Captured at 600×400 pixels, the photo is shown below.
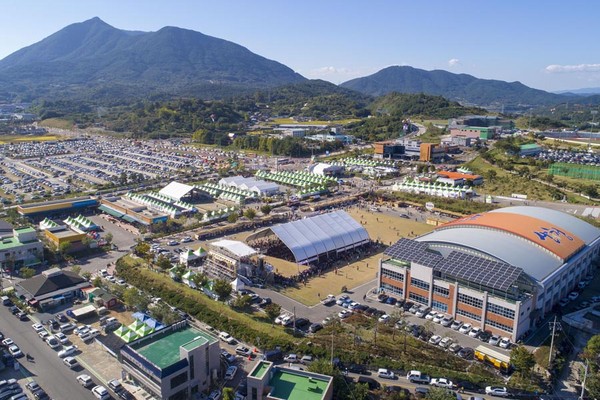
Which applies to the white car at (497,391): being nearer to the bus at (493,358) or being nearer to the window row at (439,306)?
the bus at (493,358)

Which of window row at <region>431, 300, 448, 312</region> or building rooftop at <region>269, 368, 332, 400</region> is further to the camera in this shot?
window row at <region>431, 300, 448, 312</region>

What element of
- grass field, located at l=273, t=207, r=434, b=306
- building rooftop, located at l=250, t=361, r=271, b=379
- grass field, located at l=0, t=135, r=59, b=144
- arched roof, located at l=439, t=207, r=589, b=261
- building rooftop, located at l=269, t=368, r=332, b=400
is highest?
grass field, located at l=0, t=135, r=59, b=144

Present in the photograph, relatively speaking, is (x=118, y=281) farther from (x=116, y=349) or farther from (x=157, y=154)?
(x=157, y=154)

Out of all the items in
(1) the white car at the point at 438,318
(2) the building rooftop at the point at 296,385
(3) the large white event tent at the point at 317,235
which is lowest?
(1) the white car at the point at 438,318

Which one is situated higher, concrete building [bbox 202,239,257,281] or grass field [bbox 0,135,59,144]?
grass field [bbox 0,135,59,144]

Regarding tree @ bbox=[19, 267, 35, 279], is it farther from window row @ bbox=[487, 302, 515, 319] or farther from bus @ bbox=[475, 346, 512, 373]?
window row @ bbox=[487, 302, 515, 319]

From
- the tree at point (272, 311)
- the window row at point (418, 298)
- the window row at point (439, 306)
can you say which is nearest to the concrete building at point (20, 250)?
the tree at point (272, 311)

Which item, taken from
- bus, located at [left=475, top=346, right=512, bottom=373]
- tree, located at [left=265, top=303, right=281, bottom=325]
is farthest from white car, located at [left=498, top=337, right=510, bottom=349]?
tree, located at [left=265, top=303, right=281, bottom=325]

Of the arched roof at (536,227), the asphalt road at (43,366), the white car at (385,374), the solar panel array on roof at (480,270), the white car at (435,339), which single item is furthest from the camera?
the arched roof at (536,227)
